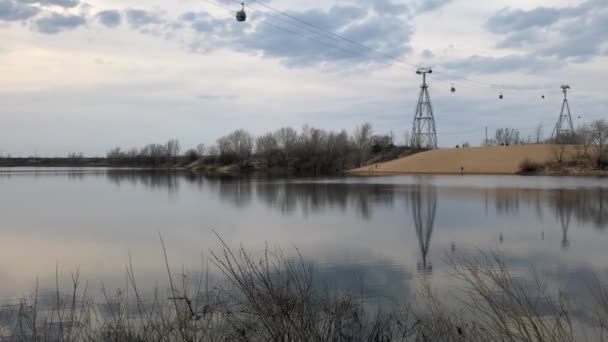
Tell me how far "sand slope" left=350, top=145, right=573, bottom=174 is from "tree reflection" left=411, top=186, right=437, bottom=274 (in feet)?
133

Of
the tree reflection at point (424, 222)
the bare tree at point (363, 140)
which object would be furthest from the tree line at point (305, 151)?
the tree reflection at point (424, 222)

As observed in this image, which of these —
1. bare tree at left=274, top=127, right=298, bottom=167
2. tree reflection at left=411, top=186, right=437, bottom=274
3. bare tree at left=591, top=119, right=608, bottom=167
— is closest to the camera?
tree reflection at left=411, top=186, right=437, bottom=274

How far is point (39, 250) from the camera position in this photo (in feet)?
37.5

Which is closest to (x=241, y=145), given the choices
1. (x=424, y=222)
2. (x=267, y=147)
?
(x=267, y=147)

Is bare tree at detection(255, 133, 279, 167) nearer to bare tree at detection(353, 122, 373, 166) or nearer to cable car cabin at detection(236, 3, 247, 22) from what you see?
bare tree at detection(353, 122, 373, 166)

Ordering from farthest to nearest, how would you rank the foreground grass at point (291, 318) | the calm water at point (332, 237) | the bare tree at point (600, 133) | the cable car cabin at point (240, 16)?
the bare tree at point (600, 133) → the cable car cabin at point (240, 16) → the calm water at point (332, 237) → the foreground grass at point (291, 318)

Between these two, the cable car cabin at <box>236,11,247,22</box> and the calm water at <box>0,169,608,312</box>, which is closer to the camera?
the calm water at <box>0,169,608,312</box>

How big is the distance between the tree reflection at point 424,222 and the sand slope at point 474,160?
40.5 metres

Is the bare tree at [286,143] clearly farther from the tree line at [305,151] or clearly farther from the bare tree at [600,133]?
the bare tree at [600,133]

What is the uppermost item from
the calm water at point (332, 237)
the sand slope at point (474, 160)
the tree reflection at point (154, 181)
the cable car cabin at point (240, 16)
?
the cable car cabin at point (240, 16)

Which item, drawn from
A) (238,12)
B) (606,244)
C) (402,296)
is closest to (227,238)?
(238,12)

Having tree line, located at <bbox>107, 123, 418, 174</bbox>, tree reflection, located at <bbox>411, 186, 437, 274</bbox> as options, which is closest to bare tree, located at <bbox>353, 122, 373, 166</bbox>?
tree line, located at <bbox>107, 123, 418, 174</bbox>

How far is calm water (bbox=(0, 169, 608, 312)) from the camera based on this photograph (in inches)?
336

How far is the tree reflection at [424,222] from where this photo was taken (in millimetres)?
9212
